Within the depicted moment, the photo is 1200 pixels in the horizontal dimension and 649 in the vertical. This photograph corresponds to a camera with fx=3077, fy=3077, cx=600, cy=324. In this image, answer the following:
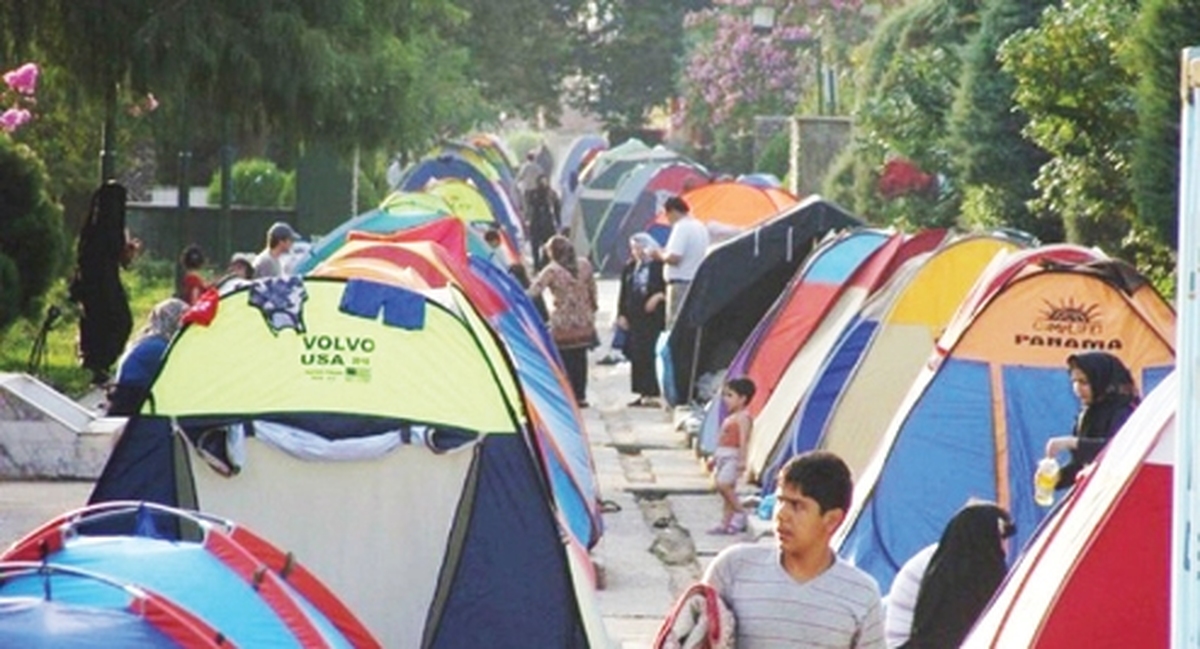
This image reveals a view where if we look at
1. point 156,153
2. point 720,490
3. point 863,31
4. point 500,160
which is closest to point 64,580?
point 720,490

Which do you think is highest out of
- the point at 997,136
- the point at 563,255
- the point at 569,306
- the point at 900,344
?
the point at 997,136

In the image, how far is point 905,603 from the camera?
10.1 metres

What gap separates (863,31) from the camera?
167ft

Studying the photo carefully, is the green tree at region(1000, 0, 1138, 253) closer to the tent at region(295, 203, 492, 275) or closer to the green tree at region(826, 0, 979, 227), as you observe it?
the tent at region(295, 203, 492, 275)

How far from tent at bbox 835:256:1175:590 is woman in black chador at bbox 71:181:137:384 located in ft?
35.3

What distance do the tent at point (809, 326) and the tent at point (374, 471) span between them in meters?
5.84

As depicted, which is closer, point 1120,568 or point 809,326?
point 1120,568

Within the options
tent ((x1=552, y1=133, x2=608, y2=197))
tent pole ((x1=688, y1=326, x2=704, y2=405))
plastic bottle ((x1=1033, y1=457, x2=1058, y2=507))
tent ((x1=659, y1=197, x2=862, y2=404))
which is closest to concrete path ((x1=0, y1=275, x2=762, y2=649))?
tent pole ((x1=688, y1=326, x2=704, y2=405))

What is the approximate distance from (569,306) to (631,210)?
20.2 metres

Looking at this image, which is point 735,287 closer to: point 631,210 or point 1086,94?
Result: point 1086,94

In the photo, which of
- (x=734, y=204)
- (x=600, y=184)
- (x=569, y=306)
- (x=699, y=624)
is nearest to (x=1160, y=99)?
(x=569, y=306)

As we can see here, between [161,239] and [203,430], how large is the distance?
2728cm

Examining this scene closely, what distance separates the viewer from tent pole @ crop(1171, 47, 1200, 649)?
5.58 metres

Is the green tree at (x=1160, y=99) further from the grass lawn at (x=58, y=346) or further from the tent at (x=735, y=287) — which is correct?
the grass lawn at (x=58, y=346)
